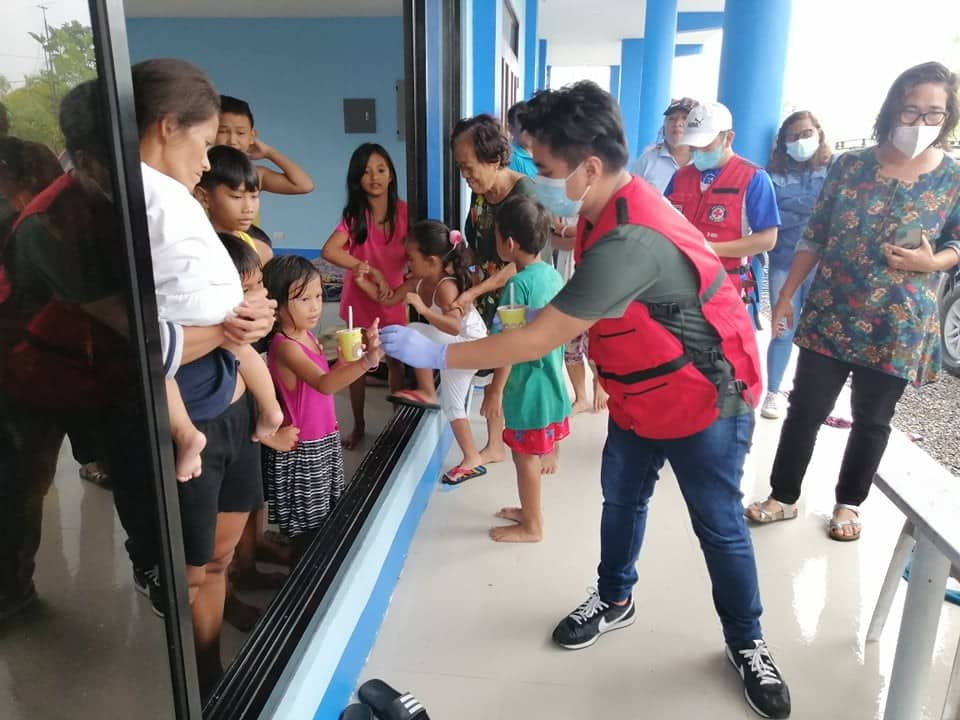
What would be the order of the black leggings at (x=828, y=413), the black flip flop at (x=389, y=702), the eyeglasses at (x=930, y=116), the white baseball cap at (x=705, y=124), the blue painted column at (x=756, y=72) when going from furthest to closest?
the blue painted column at (x=756, y=72) → the white baseball cap at (x=705, y=124) → the black leggings at (x=828, y=413) → the eyeglasses at (x=930, y=116) → the black flip flop at (x=389, y=702)

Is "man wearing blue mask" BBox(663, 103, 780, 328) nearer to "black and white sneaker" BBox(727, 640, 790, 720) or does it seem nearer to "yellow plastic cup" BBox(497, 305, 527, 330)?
"yellow plastic cup" BBox(497, 305, 527, 330)

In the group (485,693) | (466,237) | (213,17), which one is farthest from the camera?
(213,17)

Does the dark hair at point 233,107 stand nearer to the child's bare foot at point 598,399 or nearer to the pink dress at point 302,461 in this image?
the pink dress at point 302,461

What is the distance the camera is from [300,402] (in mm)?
1891

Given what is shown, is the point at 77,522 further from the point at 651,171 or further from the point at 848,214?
the point at 651,171

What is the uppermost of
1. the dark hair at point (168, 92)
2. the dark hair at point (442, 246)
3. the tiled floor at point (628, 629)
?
the dark hair at point (168, 92)

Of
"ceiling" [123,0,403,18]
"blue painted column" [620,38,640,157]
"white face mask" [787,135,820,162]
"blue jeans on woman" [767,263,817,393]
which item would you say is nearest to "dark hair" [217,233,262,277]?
"blue jeans on woman" [767,263,817,393]

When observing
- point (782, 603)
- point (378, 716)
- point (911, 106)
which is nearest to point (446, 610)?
point (378, 716)

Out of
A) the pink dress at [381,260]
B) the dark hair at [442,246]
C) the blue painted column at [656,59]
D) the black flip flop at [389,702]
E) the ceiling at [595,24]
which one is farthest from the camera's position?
the ceiling at [595,24]

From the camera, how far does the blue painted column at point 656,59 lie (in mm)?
8547

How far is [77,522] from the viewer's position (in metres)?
0.78

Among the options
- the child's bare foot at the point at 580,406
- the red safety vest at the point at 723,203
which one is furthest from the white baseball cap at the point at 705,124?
the child's bare foot at the point at 580,406

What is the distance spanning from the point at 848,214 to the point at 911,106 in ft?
1.10

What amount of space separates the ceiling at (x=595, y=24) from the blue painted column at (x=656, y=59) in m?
1.01
